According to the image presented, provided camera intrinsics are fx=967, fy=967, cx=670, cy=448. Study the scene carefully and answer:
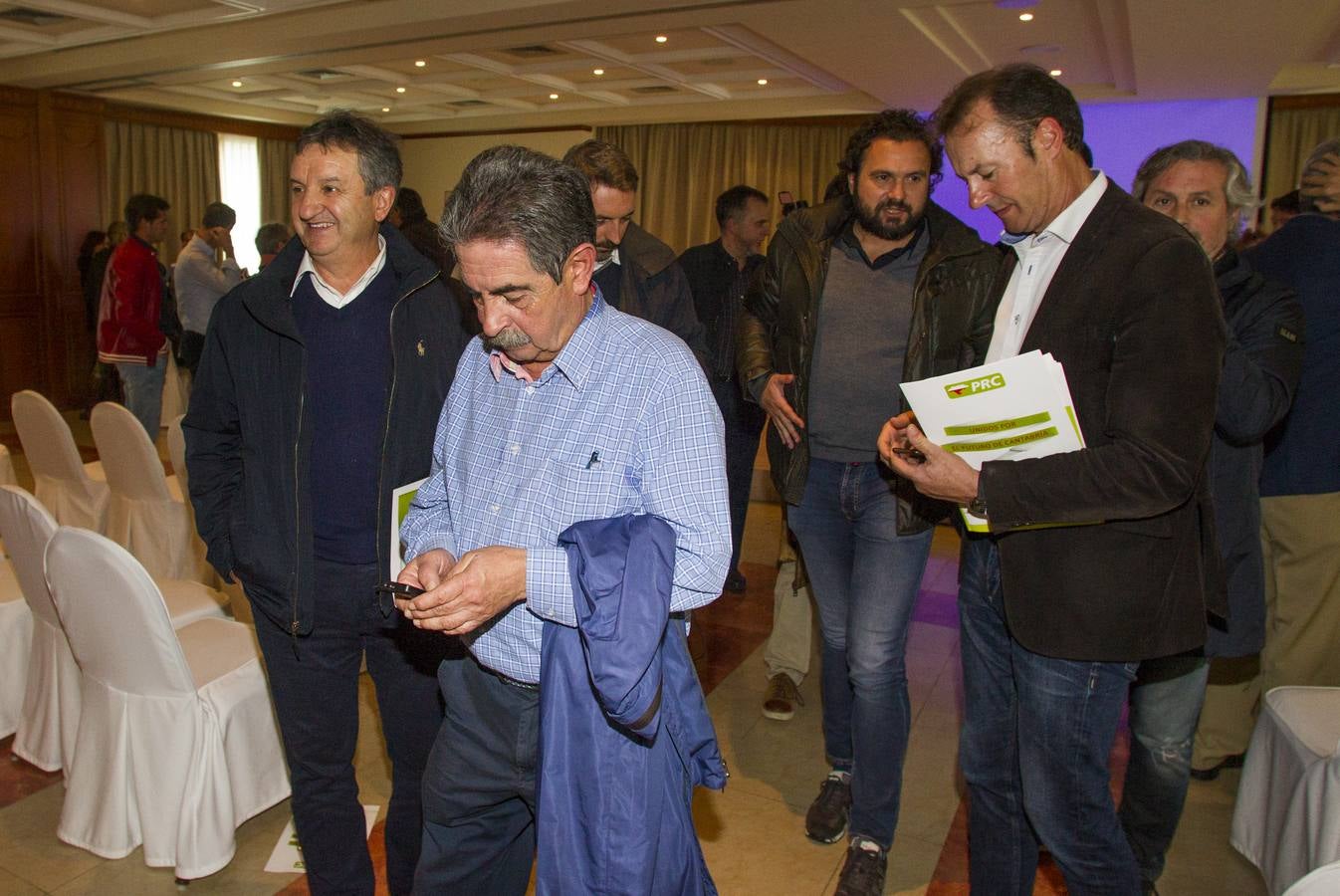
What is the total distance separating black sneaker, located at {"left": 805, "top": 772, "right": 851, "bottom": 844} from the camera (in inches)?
96.4

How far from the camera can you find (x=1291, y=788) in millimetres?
2154

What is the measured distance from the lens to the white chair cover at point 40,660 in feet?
→ 8.55

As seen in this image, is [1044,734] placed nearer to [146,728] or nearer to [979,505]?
[979,505]

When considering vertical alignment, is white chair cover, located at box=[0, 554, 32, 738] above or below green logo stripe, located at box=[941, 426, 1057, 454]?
below

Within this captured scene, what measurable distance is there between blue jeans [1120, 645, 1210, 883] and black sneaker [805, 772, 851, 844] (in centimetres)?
66

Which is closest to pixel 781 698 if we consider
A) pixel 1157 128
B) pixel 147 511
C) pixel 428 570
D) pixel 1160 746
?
pixel 1160 746

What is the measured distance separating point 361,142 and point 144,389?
18.1 feet

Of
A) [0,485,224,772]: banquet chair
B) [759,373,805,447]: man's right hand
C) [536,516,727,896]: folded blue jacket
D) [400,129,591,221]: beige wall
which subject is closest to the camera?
[536,516,727,896]: folded blue jacket

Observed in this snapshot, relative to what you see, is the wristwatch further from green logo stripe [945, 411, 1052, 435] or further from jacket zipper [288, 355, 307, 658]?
jacket zipper [288, 355, 307, 658]

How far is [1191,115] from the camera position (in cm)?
937

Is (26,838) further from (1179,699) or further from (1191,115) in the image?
(1191,115)

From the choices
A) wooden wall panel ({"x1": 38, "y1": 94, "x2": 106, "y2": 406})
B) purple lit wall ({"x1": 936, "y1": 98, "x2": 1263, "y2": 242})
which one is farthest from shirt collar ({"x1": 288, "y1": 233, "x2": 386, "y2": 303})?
wooden wall panel ({"x1": 38, "y1": 94, "x2": 106, "y2": 406})

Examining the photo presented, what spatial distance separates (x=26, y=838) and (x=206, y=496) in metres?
1.26

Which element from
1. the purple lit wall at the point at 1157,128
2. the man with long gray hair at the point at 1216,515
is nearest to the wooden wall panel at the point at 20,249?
the purple lit wall at the point at 1157,128
